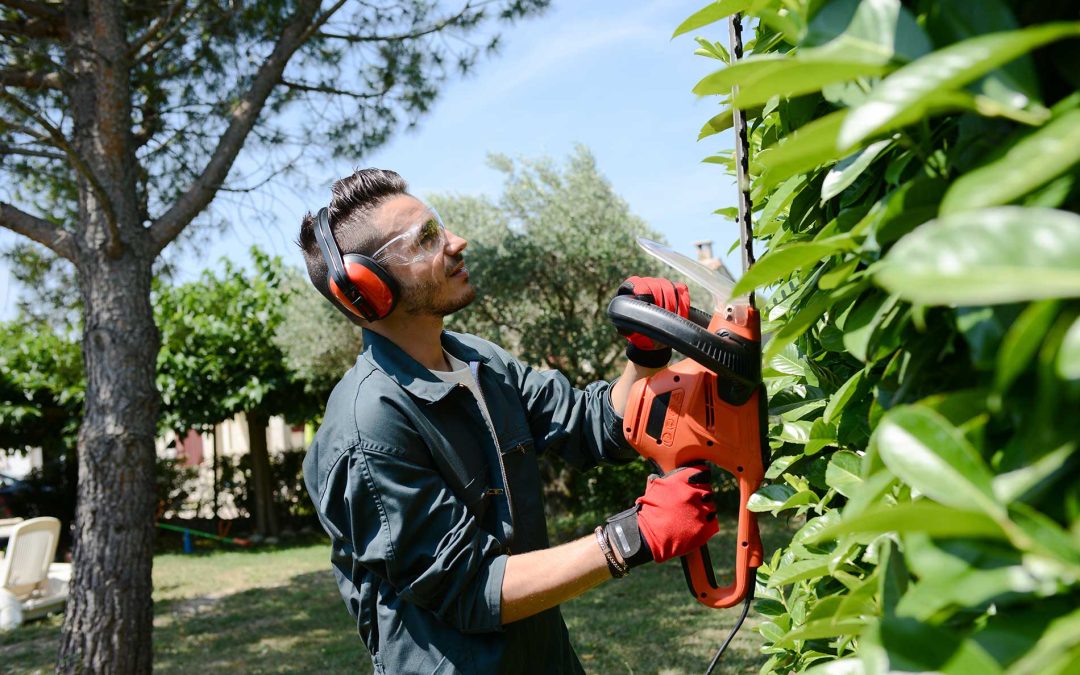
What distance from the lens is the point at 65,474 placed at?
12812 mm

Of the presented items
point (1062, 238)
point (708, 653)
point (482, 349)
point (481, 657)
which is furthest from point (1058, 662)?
point (708, 653)

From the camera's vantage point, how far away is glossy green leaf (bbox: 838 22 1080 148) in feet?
1.61

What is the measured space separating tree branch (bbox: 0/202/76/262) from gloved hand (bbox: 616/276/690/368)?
4226 millimetres

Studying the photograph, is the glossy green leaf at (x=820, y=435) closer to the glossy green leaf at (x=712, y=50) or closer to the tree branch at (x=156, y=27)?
the glossy green leaf at (x=712, y=50)

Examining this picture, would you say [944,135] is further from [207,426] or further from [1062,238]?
[207,426]

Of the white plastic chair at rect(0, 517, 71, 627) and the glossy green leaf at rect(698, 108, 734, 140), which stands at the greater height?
the glossy green leaf at rect(698, 108, 734, 140)

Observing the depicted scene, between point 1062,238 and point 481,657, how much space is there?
156 centimetres

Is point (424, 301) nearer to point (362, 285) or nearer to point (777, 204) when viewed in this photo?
point (362, 285)

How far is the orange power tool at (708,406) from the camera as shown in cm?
156

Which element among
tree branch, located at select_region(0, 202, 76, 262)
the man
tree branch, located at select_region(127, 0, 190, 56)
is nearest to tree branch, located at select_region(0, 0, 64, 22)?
tree branch, located at select_region(127, 0, 190, 56)

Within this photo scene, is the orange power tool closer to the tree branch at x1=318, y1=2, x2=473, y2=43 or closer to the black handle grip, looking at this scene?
the black handle grip

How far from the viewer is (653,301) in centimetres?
182

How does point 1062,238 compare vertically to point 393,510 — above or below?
above

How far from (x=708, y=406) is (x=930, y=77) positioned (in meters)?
1.20
